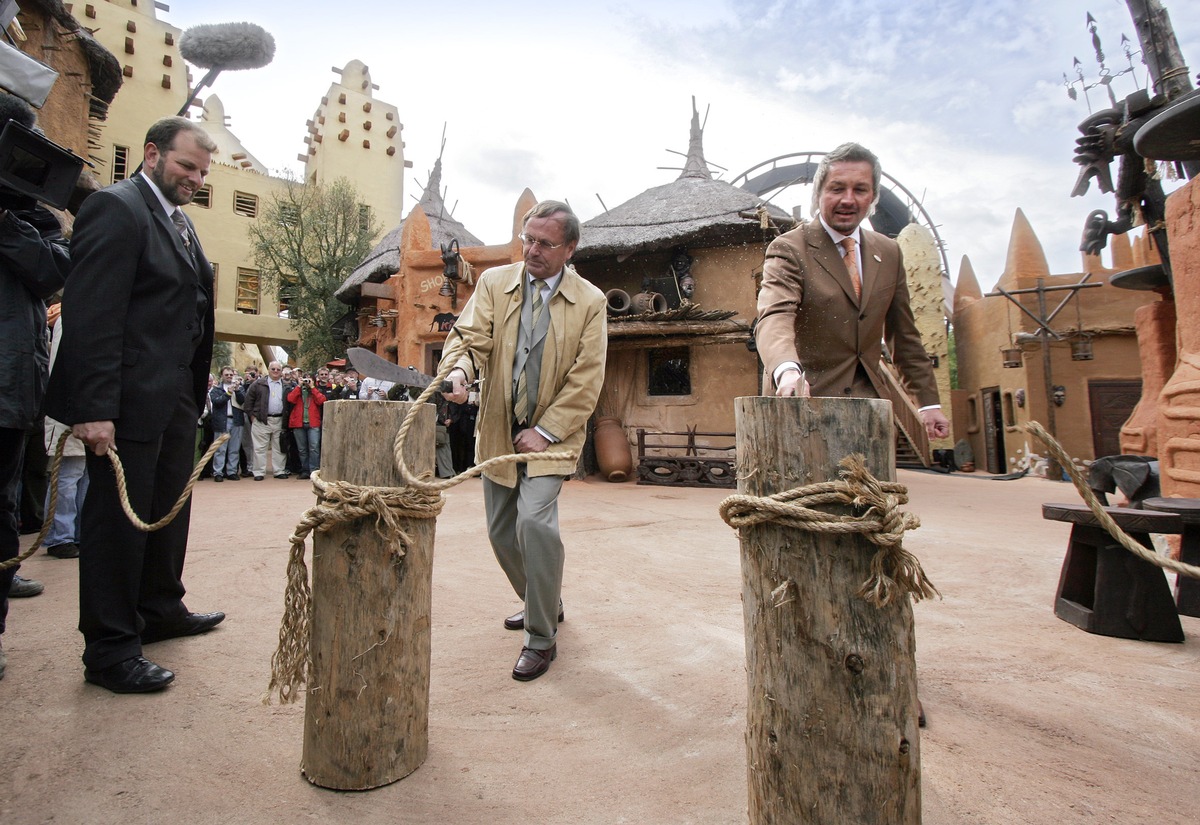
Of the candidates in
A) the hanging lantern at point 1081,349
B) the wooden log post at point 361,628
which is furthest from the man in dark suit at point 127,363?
the hanging lantern at point 1081,349

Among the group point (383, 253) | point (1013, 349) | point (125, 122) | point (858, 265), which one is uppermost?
point (125, 122)

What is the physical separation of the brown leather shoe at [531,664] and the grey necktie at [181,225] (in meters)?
2.15

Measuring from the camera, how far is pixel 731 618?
3.16m

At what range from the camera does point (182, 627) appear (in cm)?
280

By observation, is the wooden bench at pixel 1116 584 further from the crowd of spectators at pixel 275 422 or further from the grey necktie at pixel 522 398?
the crowd of spectators at pixel 275 422

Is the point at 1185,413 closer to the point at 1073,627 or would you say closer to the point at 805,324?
the point at 1073,627

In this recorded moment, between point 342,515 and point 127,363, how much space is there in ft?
4.18

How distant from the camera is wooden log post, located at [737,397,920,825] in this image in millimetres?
1274

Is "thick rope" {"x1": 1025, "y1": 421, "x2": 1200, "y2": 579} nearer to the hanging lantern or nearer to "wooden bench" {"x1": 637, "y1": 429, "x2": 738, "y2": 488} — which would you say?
"wooden bench" {"x1": 637, "y1": 429, "x2": 738, "y2": 488}

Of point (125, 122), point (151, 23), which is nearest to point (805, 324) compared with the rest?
point (125, 122)

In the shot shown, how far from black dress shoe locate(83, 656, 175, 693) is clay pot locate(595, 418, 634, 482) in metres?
8.72

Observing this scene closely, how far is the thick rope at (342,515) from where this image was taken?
1663 millimetres

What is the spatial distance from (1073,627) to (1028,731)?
4.85ft

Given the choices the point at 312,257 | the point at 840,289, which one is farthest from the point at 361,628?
the point at 312,257
